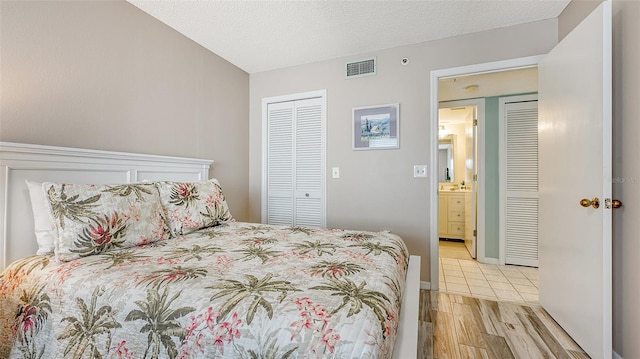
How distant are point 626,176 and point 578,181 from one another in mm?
228

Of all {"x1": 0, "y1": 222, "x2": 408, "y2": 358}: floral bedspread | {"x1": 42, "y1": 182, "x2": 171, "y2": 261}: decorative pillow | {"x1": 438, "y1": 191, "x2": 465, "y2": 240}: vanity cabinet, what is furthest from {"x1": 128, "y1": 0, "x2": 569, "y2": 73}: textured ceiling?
{"x1": 438, "y1": 191, "x2": 465, "y2": 240}: vanity cabinet

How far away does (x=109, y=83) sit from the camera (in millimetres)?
1964

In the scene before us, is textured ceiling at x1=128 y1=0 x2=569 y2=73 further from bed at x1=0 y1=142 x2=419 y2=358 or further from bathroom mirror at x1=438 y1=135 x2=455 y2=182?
bathroom mirror at x1=438 y1=135 x2=455 y2=182

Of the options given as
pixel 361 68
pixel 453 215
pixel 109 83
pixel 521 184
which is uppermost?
pixel 361 68

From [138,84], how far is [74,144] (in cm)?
68

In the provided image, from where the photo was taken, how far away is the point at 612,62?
1633mm

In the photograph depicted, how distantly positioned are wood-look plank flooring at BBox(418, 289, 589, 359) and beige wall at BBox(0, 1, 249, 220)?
241 cm

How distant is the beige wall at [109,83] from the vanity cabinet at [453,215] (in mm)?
3749

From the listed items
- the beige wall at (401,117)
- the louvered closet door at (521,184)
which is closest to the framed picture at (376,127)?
the beige wall at (401,117)

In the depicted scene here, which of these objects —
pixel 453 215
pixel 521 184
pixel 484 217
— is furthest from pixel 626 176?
pixel 453 215

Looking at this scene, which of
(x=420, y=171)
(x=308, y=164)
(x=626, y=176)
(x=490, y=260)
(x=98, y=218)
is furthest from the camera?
(x=490, y=260)

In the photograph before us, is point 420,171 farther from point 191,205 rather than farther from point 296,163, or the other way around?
point 191,205

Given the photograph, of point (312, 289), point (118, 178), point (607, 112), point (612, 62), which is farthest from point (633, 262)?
point (118, 178)

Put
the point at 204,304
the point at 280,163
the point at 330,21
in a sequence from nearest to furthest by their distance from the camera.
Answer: the point at 204,304, the point at 330,21, the point at 280,163
